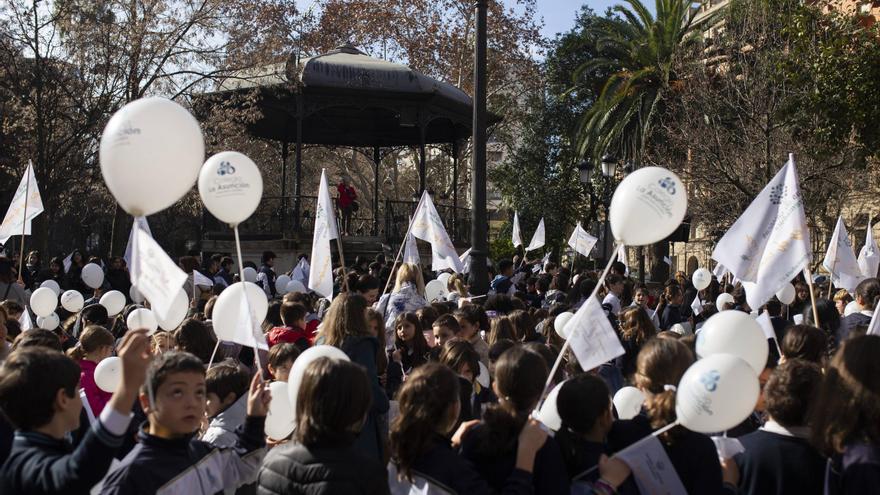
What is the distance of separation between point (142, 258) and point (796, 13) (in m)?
15.8

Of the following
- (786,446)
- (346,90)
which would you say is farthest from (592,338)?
(346,90)

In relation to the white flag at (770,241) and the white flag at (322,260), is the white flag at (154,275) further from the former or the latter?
the white flag at (770,241)

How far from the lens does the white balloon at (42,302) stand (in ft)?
27.2

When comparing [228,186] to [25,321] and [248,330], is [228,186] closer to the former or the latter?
[248,330]

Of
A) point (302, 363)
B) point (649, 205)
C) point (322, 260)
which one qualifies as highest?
point (649, 205)

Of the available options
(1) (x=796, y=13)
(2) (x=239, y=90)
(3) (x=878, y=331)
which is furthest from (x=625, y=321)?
(2) (x=239, y=90)

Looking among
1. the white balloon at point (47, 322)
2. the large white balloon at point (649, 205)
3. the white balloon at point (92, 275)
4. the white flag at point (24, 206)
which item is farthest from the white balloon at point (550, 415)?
the white balloon at point (92, 275)

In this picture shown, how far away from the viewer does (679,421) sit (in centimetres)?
322

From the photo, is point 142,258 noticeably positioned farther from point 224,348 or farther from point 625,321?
point 625,321

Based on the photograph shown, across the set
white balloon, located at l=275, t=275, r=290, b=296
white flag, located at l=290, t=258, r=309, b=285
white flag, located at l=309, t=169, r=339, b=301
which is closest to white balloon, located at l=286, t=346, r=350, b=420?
white flag, located at l=309, t=169, r=339, b=301

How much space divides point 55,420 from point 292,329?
3.15 m

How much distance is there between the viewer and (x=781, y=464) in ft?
10.7

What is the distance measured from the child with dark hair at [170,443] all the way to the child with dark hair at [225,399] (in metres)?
0.89

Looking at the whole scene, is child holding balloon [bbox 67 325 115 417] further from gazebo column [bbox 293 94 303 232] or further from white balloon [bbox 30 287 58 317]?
gazebo column [bbox 293 94 303 232]
